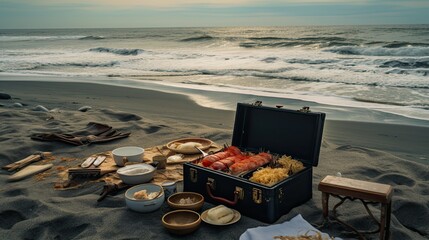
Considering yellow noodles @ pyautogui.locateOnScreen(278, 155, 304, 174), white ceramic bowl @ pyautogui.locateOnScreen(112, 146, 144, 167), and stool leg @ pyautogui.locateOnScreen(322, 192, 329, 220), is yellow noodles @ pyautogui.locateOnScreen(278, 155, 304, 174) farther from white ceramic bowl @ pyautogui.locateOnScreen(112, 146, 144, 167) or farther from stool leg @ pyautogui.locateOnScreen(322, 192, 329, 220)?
white ceramic bowl @ pyautogui.locateOnScreen(112, 146, 144, 167)

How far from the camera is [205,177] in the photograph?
161 inches

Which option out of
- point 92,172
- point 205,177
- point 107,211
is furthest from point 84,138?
point 205,177

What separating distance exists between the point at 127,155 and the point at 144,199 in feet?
4.11

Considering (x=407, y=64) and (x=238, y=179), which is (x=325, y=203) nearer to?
(x=238, y=179)

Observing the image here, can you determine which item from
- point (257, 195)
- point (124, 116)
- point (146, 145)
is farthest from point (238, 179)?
point (124, 116)

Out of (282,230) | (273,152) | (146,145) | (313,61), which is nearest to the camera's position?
(282,230)

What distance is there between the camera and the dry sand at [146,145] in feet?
12.3

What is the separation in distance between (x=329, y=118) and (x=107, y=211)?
19.1ft

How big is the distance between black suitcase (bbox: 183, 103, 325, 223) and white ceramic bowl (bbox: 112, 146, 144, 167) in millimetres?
998

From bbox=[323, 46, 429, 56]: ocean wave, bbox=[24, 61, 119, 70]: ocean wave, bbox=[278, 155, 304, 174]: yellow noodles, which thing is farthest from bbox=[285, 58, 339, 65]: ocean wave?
bbox=[278, 155, 304, 174]: yellow noodles

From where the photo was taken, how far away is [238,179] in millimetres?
3793

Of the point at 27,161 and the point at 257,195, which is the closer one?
the point at 257,195

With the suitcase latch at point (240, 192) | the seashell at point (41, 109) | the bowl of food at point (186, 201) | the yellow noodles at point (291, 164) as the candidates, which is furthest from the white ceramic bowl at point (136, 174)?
the seashell at point (41, 109)

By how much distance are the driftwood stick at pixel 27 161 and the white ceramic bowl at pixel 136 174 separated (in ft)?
5.69
